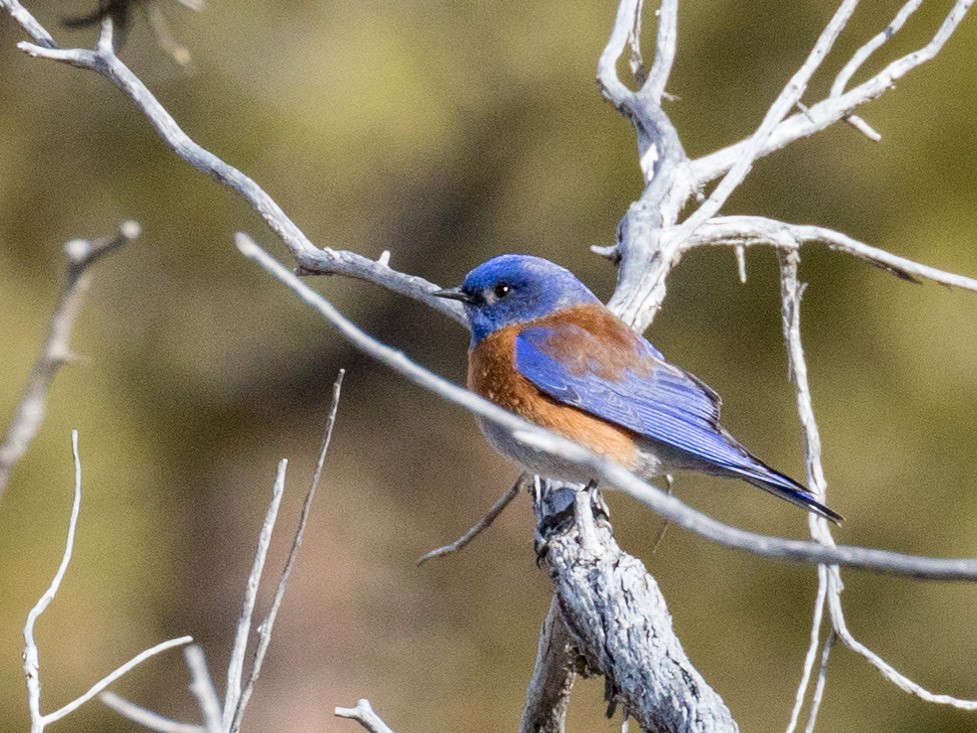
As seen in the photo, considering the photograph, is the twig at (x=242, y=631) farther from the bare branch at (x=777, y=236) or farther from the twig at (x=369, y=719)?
the bare branch at (x=777, y=236)

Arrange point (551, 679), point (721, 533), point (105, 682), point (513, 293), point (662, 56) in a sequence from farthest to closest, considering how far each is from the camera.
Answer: point (513, 293), point (662, 56), point (551, 679), point (105, 682), point (721, 533)

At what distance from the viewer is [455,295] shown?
3.29 metres

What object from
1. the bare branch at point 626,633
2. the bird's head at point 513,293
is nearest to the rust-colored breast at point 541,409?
the bird's head at point 513,293

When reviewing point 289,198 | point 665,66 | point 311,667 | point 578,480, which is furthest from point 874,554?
point 311,667

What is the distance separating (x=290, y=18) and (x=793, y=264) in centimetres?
225

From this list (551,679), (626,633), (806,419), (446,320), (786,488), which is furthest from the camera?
(446,320)

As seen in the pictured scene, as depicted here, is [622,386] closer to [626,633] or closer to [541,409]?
[541,409]

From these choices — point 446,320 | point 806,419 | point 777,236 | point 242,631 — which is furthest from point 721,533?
point 446,320

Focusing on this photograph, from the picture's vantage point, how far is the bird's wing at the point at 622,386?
3.17 meters

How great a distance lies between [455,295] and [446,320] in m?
1.70

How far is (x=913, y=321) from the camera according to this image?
397cm

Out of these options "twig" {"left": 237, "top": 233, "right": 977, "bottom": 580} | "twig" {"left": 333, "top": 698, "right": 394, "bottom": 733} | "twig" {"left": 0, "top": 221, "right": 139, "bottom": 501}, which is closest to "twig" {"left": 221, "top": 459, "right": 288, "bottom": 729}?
Result: "twig" {"left": 333, "top": 698, "right": 394, "bottom": 733}

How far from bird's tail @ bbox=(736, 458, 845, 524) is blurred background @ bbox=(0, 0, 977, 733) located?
1.01m

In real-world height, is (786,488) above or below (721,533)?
above
